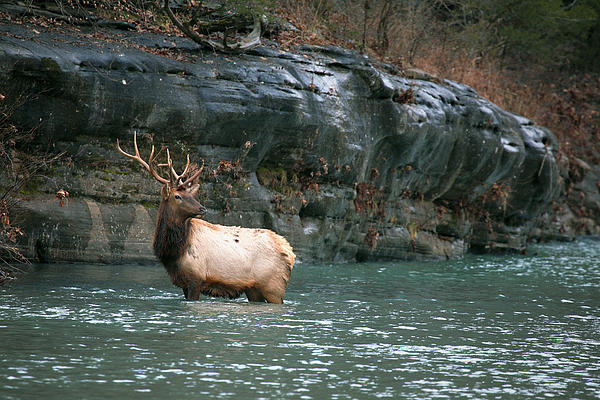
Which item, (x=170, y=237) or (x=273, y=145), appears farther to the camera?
(x=273, y=145)

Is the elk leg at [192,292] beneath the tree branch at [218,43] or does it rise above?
beneath

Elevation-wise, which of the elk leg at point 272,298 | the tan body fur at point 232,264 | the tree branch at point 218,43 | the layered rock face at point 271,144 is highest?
the tree branch at point 218,43

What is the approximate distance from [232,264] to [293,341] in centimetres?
252

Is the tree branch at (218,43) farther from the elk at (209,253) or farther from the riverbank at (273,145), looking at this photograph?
the elk at (209,253)

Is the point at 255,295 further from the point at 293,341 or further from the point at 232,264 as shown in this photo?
the point at 293,341

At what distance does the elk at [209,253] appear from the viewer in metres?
11.3

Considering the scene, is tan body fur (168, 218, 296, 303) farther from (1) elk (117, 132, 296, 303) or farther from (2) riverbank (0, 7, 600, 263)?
(2) riverbank (0, 7, 600, 263)

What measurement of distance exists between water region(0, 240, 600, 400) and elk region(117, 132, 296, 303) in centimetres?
32

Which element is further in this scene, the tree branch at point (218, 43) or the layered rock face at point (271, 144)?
the tree branch at point (218, 43)

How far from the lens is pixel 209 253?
11.4 meters

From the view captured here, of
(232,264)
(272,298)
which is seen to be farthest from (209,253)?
(272,298)

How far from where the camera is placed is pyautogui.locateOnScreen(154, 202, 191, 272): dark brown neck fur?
11234 mm

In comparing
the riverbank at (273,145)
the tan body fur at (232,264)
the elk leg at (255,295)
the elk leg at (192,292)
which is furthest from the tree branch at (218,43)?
the elk leg at (192,292)

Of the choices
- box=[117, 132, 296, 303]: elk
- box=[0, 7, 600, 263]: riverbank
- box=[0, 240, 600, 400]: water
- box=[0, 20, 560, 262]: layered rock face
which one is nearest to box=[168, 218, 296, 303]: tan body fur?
box=[117, 132, 296, 303]: elk
